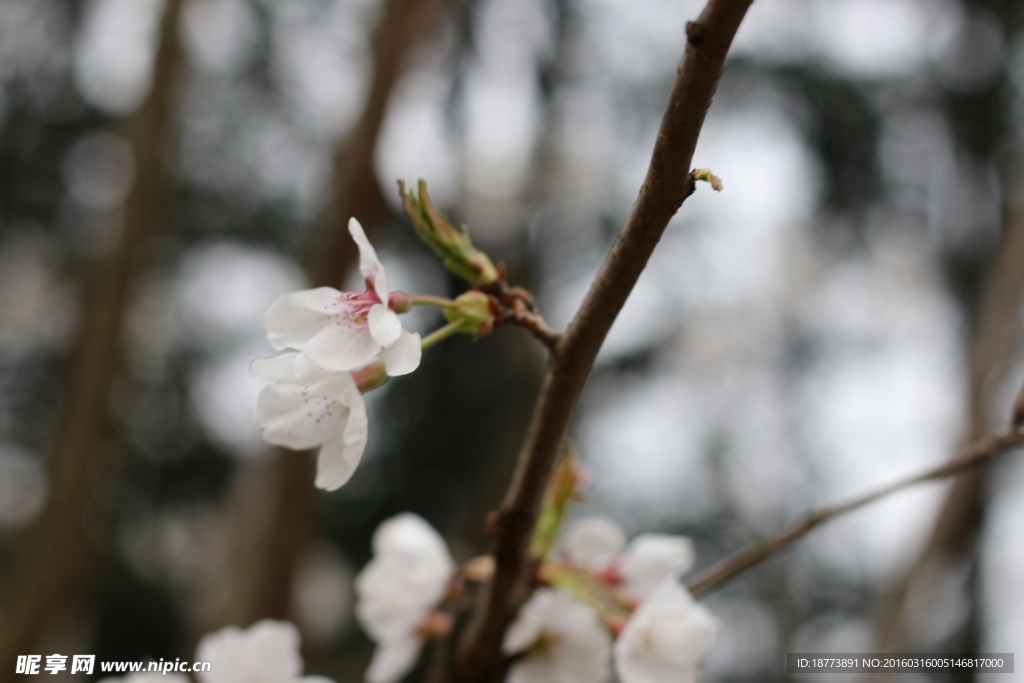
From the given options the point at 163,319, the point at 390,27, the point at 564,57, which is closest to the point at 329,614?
the point at 163,319

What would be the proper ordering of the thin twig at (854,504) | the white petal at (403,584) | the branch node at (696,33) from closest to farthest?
the branch node at (696,33) → the thin twig at (854,504) → the white petal at (403,584)

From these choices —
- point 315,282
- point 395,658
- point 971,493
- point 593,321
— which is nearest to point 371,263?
point 593,321

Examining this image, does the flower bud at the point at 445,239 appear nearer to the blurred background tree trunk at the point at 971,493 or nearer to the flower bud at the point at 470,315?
the flower bud at the point at 470,315

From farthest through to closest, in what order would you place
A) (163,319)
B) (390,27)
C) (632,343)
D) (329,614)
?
1. (329,614)
2. (163,319)
3. (632,343)
4. (390,27)

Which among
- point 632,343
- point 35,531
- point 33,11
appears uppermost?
point 33,11

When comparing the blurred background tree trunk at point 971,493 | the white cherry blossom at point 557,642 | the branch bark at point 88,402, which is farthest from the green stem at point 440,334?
the branch bark at point 88,402

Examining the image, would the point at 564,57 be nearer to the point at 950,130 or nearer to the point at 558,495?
the point at 950,130

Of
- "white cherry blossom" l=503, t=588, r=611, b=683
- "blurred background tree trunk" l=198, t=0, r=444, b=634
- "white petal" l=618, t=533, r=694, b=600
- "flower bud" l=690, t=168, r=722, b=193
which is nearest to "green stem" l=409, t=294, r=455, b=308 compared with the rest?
"flower bud" l=690, t=168, r=722, b=193

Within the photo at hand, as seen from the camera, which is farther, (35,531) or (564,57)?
(564,57)
